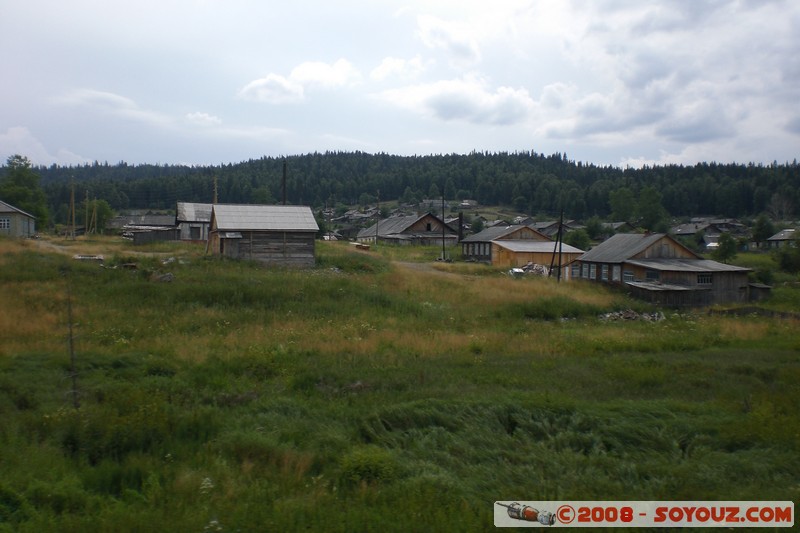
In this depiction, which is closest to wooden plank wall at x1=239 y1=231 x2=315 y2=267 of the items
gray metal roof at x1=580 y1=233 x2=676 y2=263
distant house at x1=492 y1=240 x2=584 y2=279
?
gray metal roof at x1=580 y1=233 x2=676 y2=263

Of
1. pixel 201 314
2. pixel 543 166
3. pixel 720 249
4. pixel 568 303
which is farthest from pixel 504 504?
pixel 543 166

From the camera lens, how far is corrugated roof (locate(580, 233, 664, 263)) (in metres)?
35.6

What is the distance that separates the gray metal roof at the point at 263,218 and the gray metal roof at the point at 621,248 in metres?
18.0

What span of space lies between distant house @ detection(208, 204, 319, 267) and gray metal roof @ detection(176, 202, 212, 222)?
16324 mm

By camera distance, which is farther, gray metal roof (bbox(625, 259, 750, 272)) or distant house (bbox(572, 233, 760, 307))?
gray metal roof (bbox(625, 259, 750, 272))

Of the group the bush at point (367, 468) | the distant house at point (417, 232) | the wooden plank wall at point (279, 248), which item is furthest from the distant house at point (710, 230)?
the bush at point (367, 468)

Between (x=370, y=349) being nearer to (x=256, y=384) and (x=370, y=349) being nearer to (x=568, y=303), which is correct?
(x=256, y=384)

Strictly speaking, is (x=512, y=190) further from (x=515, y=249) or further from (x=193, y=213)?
(x=193, y=213)

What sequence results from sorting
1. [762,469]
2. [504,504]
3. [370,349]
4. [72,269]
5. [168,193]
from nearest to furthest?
[504,504] < [762,469] < [370,349] < [72,269] < [168,193]

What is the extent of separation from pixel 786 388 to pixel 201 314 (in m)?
16.1

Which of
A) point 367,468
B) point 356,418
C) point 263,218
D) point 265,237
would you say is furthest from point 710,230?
point 367,468

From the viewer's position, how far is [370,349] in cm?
1560

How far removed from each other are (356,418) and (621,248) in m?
31.7

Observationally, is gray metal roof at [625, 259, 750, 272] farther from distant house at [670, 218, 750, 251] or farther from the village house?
distant house at [670, 218, 750, 251]
